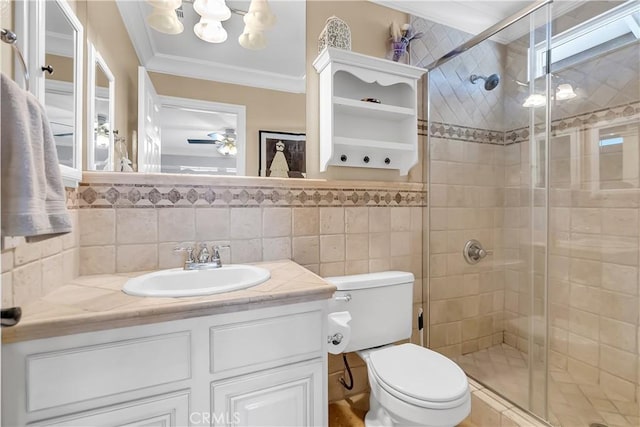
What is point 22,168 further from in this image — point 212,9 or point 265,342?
point 212,9

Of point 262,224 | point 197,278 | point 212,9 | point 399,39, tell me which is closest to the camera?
point 197,278

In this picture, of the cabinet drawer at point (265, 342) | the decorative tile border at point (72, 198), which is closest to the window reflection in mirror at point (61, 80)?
the decorative tile border at point (72, 198)

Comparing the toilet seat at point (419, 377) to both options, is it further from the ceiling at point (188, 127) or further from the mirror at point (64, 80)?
the mirror at point (64, 80)

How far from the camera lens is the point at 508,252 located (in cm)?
177

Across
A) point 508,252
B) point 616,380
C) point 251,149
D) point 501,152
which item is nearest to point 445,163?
point 501,152

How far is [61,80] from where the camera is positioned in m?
0.96

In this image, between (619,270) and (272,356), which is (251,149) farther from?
(619,270)

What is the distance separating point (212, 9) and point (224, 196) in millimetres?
836

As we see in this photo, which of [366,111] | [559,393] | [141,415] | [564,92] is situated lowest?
[559,393]

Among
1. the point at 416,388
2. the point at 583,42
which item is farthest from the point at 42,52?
the point at 583,42

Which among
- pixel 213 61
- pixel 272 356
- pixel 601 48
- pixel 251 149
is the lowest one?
pixel 272 356

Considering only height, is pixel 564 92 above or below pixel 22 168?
above

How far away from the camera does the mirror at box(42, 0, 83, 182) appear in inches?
34.7

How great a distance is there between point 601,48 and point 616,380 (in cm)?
175
